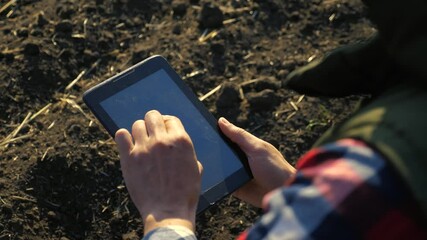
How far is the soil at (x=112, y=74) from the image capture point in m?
2.69

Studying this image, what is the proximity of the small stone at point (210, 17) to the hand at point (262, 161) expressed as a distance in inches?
49.1

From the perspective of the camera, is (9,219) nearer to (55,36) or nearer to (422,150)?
(55,36)

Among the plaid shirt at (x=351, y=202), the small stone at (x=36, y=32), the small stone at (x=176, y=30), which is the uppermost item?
the plaid shirt at (x=351, y=202)

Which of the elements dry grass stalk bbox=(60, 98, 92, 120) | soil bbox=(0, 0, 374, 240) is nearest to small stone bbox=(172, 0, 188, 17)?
soil bbox=(0, 0, 374, 240)

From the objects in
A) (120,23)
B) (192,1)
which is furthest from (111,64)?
(192,1)

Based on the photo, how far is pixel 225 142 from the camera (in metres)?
2.06

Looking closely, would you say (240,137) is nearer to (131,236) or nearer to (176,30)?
(131,236)

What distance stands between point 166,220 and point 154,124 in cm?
24

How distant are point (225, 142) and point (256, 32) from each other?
1275mm

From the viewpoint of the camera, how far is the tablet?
2.04 metres

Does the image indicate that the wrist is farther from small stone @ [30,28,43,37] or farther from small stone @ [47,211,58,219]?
small stone @ [30,28,43,37]

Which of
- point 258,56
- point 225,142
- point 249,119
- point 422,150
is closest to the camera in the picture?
point 422,150

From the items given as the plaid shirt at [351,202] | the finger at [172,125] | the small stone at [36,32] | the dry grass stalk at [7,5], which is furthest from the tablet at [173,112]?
the dry grass stalk at [7,5]

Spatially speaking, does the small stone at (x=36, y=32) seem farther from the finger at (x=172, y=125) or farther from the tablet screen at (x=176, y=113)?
the finger at (x=172, y=125)
